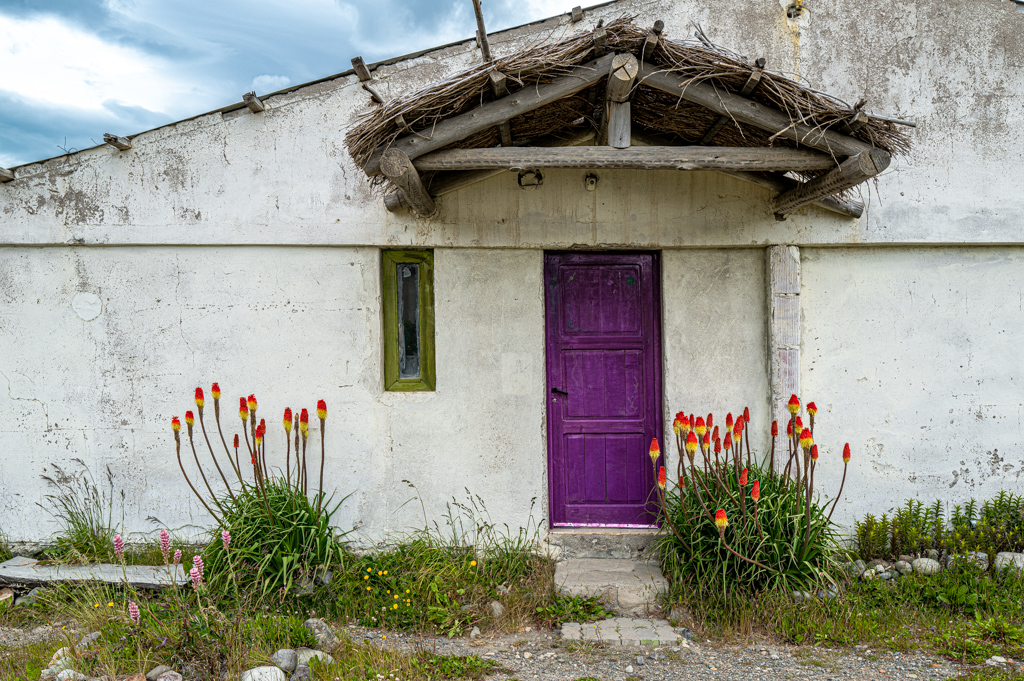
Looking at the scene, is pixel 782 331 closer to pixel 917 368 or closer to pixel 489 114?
pixel 917 368

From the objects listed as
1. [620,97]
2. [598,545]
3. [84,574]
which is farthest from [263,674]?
[620,97]

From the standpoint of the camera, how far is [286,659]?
328cm

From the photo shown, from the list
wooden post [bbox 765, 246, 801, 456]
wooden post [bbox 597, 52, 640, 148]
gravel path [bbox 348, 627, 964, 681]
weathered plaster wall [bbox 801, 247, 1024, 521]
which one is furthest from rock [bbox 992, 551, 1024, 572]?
wooden post [bbox 597, 52, 640, 148]

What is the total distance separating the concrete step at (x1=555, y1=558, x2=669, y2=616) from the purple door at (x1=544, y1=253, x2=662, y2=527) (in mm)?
465

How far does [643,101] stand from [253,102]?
9.15ft

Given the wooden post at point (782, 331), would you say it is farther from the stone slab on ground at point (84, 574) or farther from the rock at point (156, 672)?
the stone slab on ground at point (84, 574)

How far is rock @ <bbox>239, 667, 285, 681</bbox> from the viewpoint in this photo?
10.1 feet

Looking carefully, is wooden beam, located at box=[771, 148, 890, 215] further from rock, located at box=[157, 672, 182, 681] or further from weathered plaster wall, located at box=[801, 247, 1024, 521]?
rock, located at box=[157, 672, 182, 681]

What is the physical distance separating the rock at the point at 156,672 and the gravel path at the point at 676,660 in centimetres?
100

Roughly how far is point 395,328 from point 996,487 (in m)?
4.74

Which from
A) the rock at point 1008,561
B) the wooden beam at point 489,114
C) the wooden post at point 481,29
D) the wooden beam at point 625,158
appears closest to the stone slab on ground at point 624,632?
the rock at point 1008,561

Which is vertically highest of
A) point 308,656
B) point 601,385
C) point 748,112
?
point 748,112

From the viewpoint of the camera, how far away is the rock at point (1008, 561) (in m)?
4.08

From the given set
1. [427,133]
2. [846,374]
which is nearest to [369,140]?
[427,133]
